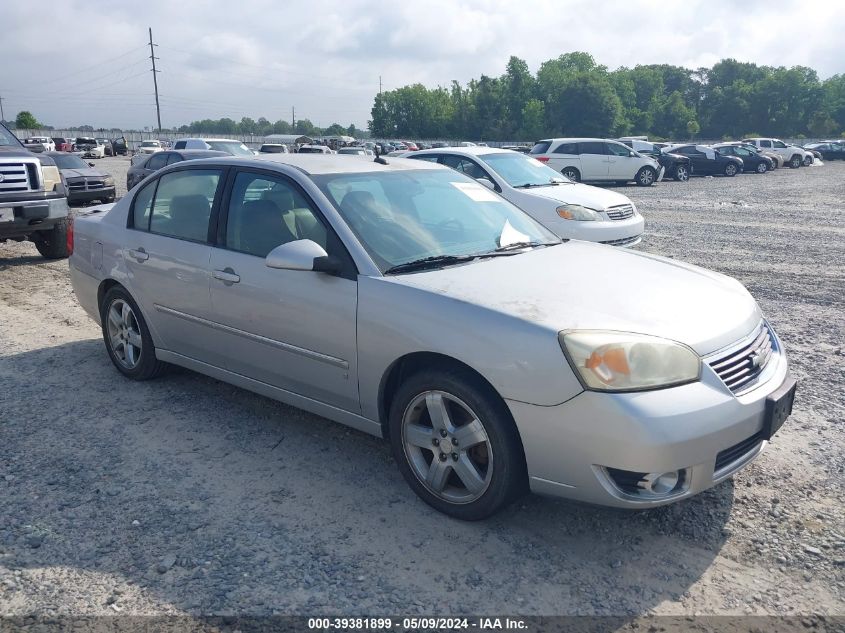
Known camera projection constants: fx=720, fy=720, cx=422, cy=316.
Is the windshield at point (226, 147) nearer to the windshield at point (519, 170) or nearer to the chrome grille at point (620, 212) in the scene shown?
the windshield at point (519, 170)

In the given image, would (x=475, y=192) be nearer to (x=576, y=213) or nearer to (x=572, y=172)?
(x=576, y=213)

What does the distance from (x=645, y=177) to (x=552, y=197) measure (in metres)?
17.8

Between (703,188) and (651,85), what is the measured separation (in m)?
121

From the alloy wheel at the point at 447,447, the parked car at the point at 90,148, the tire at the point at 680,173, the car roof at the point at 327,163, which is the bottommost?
the parked car at the point at 90,148

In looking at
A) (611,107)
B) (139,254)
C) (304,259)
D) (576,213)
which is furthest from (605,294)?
(611,107)

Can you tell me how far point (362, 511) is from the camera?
3500 mm

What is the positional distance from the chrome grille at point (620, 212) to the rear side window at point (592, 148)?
1528 cm

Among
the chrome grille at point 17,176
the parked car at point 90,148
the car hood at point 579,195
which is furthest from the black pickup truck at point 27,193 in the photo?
the parked car at point 90,148

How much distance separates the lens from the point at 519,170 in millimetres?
10773

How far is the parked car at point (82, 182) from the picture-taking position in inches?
715

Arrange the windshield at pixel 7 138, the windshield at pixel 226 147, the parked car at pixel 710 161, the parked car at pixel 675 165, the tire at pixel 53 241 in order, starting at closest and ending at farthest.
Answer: the windshield at pixel 7 138, the tire at pixel 53 241, the windshield at pixel 226 147, the parked car at pixel 675 165, the parked car at pixel 710 161

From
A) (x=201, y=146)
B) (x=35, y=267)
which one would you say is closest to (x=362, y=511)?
(x=35, y=267)

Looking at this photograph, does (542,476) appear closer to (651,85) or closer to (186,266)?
(186,266)

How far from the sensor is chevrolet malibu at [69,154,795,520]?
2941 millimetres
